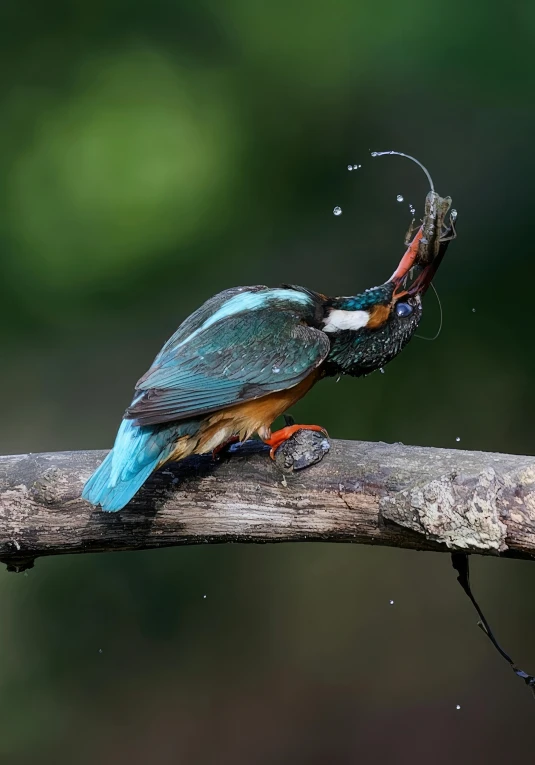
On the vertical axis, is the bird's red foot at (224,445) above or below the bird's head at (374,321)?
below

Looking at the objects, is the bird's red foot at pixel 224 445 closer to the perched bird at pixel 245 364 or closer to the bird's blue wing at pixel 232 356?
the perched bird at pixel 245 364

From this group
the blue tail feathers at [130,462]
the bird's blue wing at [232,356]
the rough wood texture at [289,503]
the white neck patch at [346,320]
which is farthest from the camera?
the white neck patch at [346,320]

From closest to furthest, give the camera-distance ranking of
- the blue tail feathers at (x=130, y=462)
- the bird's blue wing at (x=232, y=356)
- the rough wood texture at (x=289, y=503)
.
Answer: the rough wood texture at (x=289, y=503), the blue tail feathers at (x=130, y=462), the bird's blue wing at (x=232, y=356)

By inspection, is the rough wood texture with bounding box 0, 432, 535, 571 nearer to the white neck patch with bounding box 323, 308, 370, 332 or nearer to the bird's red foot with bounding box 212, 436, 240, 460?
the bird's red foot with bounding box 212, 436, 240, 460

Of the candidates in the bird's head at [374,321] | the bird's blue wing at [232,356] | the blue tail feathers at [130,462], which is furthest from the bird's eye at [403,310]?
the blue tail feathers at [130,462]

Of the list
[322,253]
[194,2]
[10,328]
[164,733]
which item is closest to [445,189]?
[322,253]

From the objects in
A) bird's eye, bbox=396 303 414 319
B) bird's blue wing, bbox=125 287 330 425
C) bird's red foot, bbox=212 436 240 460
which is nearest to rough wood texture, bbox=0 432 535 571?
bird's red foot, bbox=212 436 240 460

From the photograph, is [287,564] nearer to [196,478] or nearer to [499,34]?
[196,478]

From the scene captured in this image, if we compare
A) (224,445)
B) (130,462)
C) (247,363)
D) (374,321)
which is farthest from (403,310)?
(130,462)

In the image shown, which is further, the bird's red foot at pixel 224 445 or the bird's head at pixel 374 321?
the bird's head at pixel 374 321

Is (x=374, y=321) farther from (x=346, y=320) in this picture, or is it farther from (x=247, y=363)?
(x=247, y=363)
